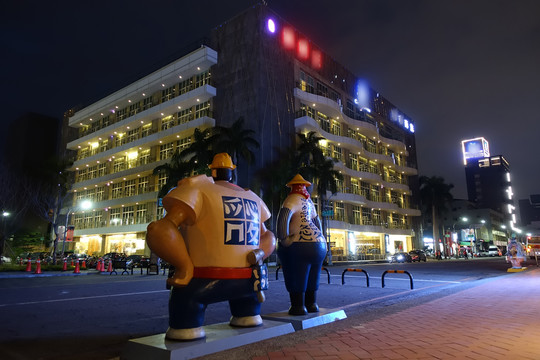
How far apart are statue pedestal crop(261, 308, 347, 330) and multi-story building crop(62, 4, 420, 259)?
87.9 feet

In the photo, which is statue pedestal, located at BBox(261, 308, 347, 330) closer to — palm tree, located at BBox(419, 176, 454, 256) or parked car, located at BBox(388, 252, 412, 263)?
parked car, located at BBox(388, 252, 412, 263)

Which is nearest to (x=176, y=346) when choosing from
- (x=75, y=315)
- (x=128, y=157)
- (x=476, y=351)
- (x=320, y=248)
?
(x=320, y=248)

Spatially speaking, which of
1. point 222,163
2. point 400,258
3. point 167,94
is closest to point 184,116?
point 167,94

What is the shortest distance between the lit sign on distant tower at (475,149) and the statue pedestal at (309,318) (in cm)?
13852

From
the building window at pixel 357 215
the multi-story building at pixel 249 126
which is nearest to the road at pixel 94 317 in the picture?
the multi-story building at pixel 249 126

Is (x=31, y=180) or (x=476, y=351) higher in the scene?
(x=31, y=180)

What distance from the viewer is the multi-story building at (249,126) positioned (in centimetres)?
3469

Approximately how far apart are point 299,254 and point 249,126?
28.9 meters

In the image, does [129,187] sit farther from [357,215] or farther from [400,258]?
[400,258]

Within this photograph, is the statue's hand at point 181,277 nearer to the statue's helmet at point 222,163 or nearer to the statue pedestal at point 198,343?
the statue pedestal at point 198,343

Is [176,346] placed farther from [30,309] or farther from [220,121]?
[220,121]

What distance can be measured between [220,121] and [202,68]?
7056mm

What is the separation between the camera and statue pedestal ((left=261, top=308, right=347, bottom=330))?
4.59 m

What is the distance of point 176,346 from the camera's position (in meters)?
3.29
